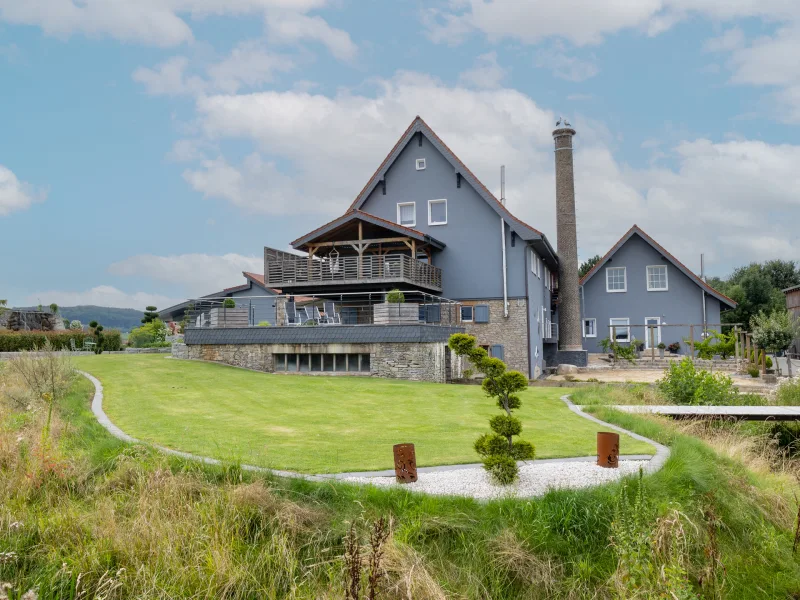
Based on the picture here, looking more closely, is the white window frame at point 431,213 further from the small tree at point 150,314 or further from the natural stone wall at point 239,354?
the small tree at point 150,314

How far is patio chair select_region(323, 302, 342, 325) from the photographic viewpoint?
24.5 metres

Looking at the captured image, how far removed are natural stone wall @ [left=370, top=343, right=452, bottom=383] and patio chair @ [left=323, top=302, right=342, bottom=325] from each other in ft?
9.10

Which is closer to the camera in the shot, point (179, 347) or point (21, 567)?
point (21, 567)

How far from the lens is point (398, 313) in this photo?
22.5 metres

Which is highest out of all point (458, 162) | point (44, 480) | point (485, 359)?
point (458, 162)

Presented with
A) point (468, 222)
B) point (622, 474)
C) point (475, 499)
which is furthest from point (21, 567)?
point (468, 222)

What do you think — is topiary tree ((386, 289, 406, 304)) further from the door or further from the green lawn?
the door

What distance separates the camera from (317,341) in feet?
74.9

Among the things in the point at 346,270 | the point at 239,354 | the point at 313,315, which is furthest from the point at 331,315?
the point at 239,354

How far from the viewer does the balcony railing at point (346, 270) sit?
87.2 feet

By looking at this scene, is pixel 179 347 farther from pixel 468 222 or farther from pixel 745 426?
pixel 745 426

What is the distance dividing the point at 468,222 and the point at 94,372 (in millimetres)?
17381

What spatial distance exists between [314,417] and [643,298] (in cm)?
3104

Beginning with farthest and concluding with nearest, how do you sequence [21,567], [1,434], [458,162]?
[458,162]
[1,434]
[21,567]
